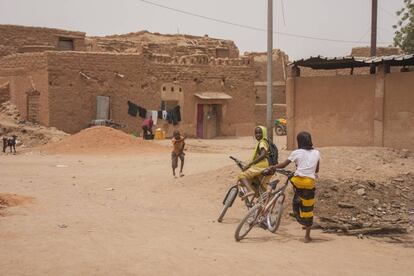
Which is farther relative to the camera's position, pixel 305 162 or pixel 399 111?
pixel 399 111

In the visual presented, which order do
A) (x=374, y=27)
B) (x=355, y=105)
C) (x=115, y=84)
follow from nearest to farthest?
(x=355, y=105)
(x=374, y=27)
(x=115, y=84)

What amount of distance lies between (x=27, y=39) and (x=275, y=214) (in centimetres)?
2547

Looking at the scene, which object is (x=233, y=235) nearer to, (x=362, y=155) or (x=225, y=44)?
(x=362, y=155)

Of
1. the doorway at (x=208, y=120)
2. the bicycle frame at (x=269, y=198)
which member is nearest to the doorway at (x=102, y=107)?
the doorway at (x=208, y=120)

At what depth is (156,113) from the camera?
2670cm

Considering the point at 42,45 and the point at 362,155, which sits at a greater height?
the point at 42,45

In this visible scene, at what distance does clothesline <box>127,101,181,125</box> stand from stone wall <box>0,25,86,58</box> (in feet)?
22.3

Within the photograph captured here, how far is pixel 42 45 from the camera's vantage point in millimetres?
29828

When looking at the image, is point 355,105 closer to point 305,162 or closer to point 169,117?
point 305,162

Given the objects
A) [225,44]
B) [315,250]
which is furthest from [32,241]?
[225,44]

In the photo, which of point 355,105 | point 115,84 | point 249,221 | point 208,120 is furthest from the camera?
point 208,120

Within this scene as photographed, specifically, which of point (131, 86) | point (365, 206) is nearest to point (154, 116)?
point (131, 86)

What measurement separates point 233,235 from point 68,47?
26262 mm

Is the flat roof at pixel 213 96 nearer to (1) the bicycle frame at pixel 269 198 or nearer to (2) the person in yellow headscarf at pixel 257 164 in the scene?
(2) the person in yellow headscarf at pixel 257 164
